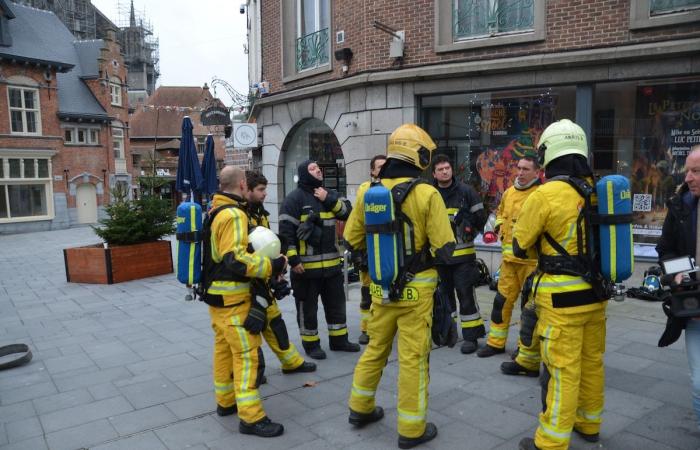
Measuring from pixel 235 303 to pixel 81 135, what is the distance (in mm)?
29898

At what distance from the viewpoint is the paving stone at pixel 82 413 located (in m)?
4.20

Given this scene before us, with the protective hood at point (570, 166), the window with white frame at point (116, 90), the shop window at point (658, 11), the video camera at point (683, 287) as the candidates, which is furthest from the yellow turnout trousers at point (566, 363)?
the window with white frame at point (116, 90)

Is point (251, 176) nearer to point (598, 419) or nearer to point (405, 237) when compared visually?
point (405, 237)

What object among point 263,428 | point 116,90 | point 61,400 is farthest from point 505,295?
point 116,90

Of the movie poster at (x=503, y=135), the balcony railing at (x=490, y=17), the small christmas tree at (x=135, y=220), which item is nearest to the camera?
the balcony railing at (x=490, y=17)

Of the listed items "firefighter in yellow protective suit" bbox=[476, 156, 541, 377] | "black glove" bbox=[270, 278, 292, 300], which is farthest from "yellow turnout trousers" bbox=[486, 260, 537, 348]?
"black glove" bbox=[270, 278, 292, 300]

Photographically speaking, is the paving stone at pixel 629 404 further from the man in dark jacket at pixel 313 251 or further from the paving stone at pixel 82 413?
the paving stone at pixel 82 413

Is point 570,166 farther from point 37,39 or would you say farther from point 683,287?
point 37,39

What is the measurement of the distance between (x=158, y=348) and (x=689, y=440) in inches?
201

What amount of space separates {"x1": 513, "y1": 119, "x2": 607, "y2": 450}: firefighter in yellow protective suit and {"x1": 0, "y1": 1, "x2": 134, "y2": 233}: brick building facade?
25775mm

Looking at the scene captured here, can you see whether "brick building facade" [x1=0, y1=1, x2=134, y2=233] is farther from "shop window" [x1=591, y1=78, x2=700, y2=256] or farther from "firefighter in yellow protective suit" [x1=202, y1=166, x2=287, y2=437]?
"firefighter in yellow protective suit" [x1=202, y1=166, x2=287, y2=437]

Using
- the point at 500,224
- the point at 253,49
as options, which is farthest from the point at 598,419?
the point at 253,49

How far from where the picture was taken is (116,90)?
33.3 metres

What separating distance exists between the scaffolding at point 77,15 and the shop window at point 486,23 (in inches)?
1834
